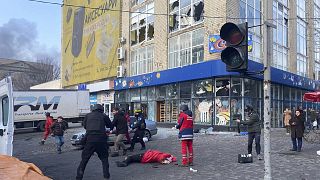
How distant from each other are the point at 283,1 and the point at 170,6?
32.3ft

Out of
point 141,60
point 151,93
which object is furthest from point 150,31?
point 151,93

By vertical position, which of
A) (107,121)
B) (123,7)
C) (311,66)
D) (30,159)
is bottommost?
(30,159)

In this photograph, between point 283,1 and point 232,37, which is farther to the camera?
point 283,1

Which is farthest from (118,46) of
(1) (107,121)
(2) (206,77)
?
(1) (107,121)

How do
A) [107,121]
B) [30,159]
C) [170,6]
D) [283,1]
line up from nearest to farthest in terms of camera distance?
[107,121]
[30,159]
[170,6]
[283,1]

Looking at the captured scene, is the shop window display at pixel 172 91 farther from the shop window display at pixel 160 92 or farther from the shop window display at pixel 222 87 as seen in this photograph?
the shop window display at pixel 222 87

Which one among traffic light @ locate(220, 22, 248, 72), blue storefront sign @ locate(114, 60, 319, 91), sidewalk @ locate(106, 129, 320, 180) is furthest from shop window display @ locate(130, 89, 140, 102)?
traffic light @ locate(220, 22, 248, 72)

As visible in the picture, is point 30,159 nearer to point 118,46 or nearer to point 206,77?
point 206,77

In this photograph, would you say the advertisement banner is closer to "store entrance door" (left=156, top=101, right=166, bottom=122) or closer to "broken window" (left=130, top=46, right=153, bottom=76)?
"store entrance door" (left=156, top=101, right=166, bottom=122)

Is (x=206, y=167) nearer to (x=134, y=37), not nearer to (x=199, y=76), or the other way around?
(x=199, y=76)

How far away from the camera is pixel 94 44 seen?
1586 inches

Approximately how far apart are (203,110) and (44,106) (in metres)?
11.6

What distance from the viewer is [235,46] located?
19.9 ft

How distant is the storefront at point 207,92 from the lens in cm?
2420
